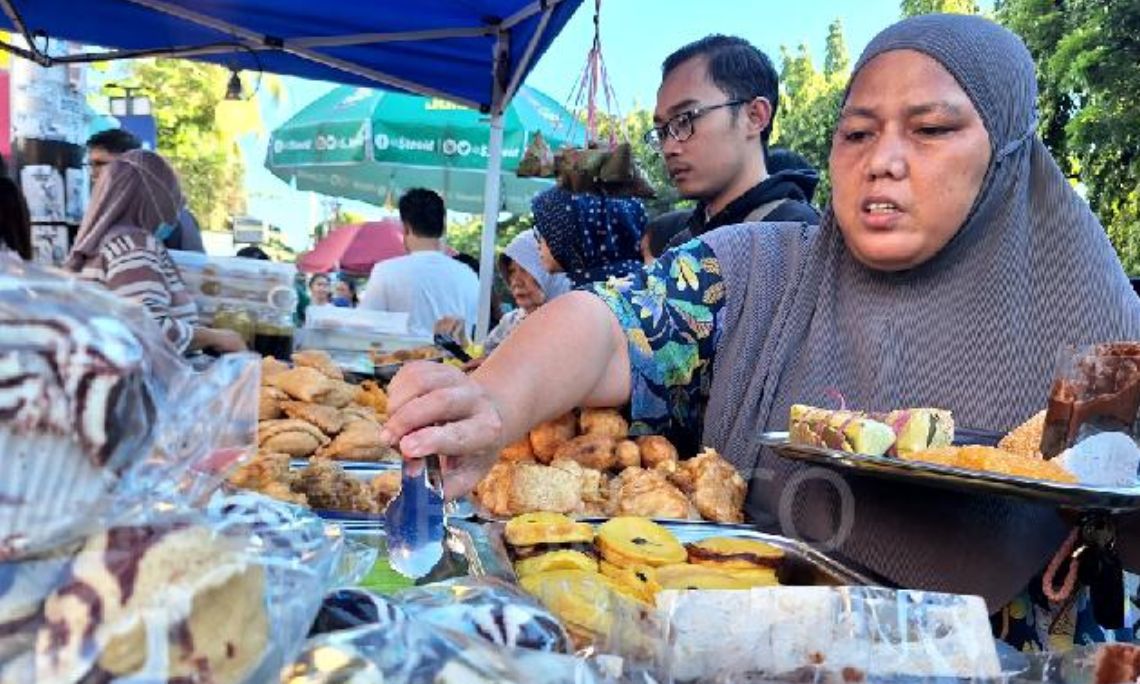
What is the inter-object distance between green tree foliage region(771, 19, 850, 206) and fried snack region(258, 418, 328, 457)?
1098 centimetres

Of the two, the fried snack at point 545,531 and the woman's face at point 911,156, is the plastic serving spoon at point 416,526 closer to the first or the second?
the fried snack at point 545,531

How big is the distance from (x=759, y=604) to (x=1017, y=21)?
13008mm

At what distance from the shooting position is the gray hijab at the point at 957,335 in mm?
1408

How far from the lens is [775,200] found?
9.36ft

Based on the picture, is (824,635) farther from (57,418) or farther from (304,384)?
(304,384)

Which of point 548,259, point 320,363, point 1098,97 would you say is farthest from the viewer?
point 1098,97

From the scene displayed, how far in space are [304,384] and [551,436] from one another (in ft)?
3.69

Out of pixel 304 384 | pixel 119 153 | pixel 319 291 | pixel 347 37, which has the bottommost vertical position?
pixel 319 291

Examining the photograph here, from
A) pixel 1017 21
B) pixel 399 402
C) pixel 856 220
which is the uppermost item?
pixel 1017 21

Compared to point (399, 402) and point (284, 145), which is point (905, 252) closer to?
point (399, 402)

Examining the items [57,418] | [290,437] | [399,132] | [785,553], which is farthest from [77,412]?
[399,132]

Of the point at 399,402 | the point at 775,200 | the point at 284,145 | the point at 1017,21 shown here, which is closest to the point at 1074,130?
the point at 1017,21

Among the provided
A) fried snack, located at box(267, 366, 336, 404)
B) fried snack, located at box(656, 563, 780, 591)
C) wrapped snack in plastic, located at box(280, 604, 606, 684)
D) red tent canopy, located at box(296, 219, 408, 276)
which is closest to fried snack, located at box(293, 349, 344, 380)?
fried snack, located at box(267, 366, 336, 404)

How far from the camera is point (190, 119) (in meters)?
23.5
